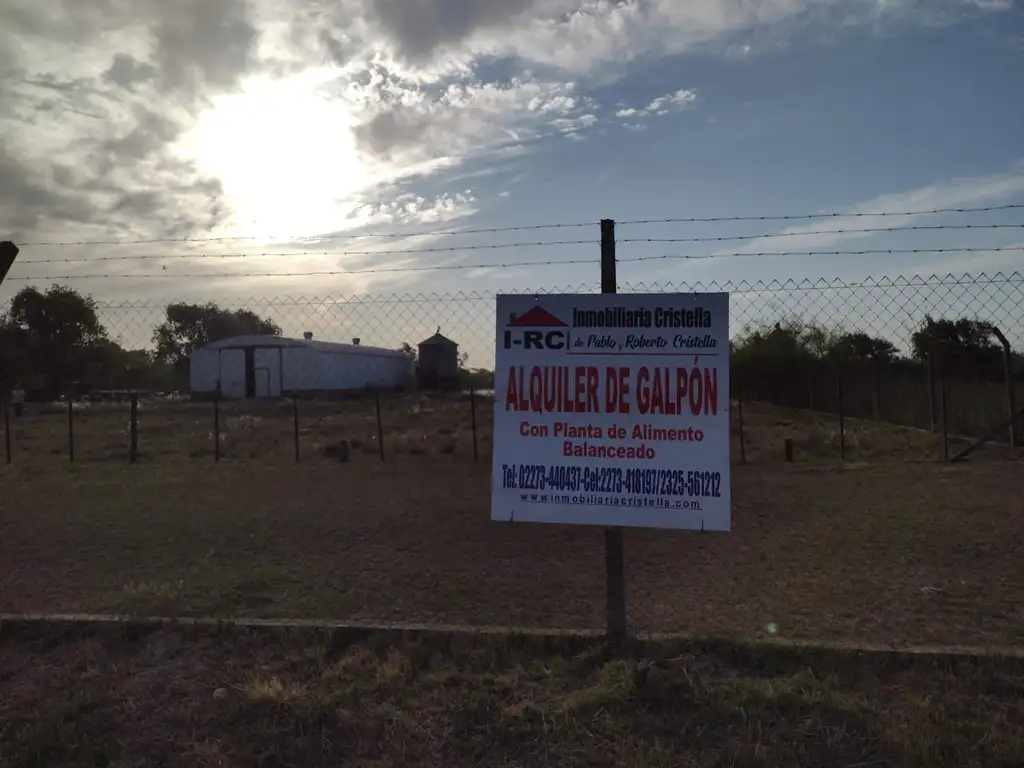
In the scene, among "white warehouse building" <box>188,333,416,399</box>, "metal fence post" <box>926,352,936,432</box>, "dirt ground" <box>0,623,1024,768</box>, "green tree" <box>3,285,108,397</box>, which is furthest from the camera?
"green tree" <box>3,285,108,397</box>

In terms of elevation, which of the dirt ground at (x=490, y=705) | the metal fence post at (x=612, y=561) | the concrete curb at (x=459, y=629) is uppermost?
the metal fence post at (x=612, y=561)

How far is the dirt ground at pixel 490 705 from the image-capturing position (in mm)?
3432

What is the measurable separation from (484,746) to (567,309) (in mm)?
2157

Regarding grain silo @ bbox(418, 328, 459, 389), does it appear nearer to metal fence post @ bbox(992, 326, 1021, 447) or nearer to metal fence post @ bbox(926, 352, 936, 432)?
metal fence post @ bbox(926, 352, 936, 432)

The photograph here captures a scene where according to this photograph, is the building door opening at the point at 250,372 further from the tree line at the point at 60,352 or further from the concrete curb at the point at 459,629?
the concrete curb at the point at 459,629

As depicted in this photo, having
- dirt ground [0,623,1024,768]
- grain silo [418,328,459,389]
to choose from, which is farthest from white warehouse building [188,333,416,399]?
dirt ground [0,623,1024,768]

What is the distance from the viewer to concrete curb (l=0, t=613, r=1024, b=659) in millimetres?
4195

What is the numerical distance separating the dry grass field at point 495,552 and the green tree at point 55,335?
47296mm

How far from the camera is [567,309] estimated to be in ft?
14.4

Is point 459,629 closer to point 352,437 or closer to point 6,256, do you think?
point 6,256

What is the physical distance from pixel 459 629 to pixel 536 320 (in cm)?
177

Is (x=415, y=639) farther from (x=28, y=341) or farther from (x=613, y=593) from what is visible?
(x=28, y=341)

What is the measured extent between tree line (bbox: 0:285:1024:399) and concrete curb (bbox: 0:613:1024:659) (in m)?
3.56

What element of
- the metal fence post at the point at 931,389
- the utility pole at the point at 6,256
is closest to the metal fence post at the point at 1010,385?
the metal fence post at the point at 931,389
